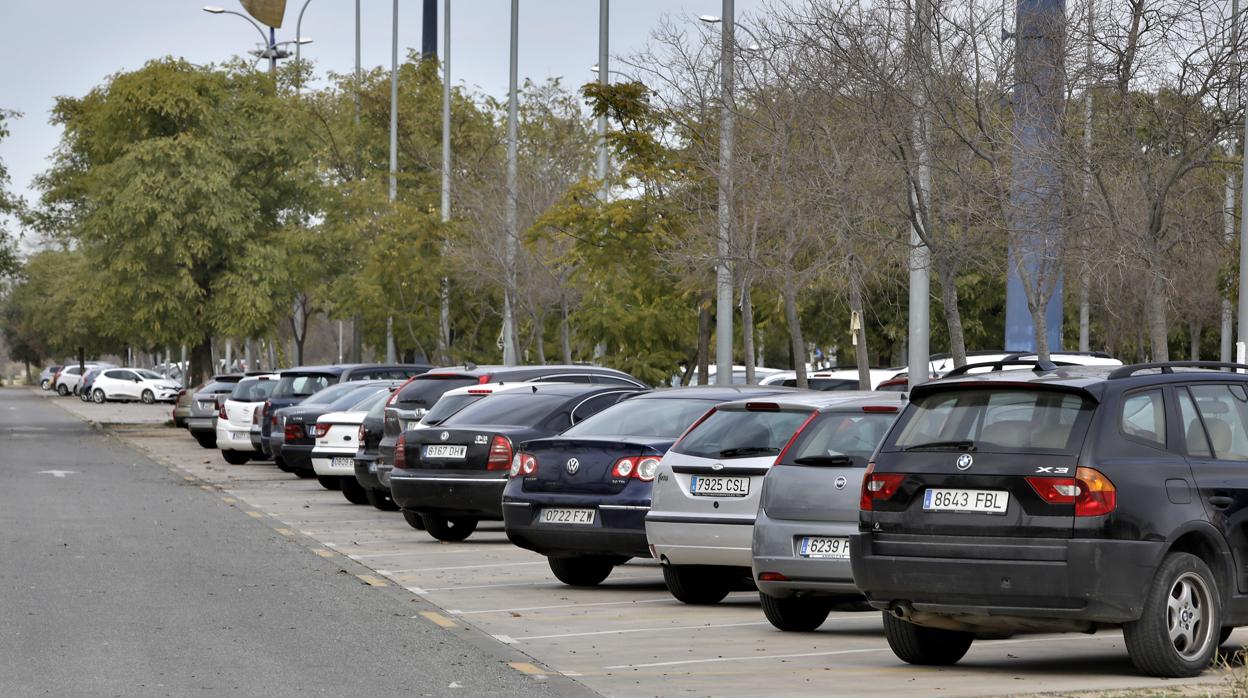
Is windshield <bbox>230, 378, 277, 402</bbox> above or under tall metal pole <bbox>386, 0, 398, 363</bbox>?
under

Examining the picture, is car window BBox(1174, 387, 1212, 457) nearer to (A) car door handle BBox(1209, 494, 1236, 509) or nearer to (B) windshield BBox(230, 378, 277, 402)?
(A) car door handle BBox(1209, 494, 1236, 509)

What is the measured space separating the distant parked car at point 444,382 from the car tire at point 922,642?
9.72 m

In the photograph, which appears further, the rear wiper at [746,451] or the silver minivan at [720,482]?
the rear wiper at [746,451]

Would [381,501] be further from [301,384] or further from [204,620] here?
[204,620]

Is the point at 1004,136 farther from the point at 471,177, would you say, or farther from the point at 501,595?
the point at 471,177

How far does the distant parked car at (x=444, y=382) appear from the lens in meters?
20.1

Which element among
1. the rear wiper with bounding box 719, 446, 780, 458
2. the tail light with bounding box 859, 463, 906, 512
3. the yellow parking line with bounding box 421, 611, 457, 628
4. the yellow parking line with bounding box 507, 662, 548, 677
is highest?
the rear wiper with bounding box 719, 446, 780, 458

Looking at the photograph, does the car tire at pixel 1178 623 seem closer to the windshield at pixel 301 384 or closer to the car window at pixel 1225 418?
the car window at pixel 1225 418

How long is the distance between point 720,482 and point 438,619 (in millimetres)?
2074

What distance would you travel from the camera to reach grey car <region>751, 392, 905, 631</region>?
11281 millimetres

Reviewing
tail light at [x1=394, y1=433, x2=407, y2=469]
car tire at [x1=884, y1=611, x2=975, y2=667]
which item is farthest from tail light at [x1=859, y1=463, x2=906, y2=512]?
tail light at [x1=394, y1=433, x2=407, y2=469]

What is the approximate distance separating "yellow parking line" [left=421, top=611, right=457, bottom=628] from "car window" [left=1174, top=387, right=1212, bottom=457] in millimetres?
4735

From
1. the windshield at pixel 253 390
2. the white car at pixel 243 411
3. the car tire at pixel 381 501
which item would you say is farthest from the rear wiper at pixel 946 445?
the windshield at pixel 253 390

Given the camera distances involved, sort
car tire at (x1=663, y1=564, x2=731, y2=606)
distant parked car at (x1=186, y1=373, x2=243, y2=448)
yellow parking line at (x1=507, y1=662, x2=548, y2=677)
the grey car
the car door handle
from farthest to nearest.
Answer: distant parked car at (x1=186, y1=373, x2=243, y2=448) → car tire at (x1=663, y1=564, x2=731, y2=606) → the grey car → yellow parking line at (x1=507, y1=662, x2=548, y2=677) → the car door handle
